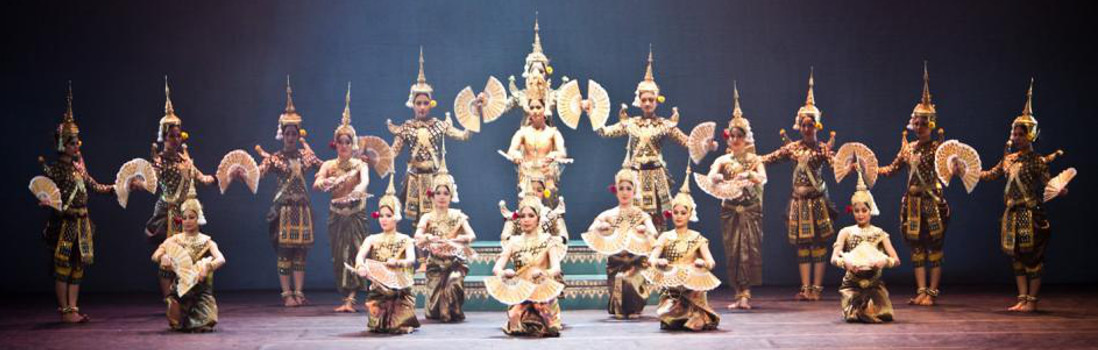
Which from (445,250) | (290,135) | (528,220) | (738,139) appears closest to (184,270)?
(445,250)

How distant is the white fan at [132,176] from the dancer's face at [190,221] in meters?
0.87

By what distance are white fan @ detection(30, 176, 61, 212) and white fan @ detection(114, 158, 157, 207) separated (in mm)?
460

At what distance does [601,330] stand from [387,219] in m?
1.51

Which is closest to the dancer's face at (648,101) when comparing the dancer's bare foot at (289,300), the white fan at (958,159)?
the white fan at (958,159)

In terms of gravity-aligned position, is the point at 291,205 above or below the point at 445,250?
above

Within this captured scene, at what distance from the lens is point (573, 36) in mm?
10336

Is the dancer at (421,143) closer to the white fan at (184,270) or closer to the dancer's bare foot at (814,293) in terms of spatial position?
the white fan at (184,270)

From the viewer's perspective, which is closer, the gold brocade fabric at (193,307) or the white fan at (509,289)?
the white fan at (509,289)

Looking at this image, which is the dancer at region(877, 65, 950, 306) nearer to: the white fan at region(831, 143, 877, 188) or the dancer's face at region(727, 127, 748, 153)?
the white fan at region(831, 143, 877, 188)

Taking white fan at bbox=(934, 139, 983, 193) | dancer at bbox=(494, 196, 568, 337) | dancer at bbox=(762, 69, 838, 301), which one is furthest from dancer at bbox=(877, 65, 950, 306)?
dancer at bbox=(494, 196, 568, 337)

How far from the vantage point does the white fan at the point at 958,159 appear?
8.35 metres

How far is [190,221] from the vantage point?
7488 millimetres

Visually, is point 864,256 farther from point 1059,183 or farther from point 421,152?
point 421,152

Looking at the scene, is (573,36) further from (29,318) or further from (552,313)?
(29,318)
